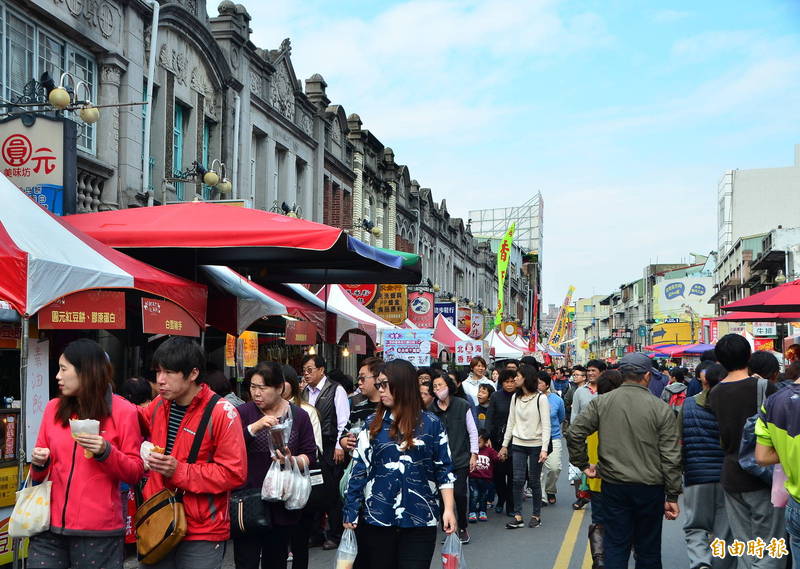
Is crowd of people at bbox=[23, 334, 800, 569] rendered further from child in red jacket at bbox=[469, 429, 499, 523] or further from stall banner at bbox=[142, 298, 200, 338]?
child in red jacket at bbox=[469, 429, 499, 523]

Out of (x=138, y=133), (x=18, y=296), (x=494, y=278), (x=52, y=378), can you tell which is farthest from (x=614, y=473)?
(x=494, y=278)

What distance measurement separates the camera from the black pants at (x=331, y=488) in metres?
7.52

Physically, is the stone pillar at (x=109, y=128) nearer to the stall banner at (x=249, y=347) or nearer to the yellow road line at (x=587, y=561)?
the stall banner at (x=249, y=347)

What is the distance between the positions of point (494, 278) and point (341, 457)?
55.8 meters

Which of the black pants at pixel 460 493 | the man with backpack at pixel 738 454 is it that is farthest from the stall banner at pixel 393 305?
the man with backpack at pixel 738 454

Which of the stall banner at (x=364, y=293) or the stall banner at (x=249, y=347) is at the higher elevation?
the stall banner at (x=364, y=293)

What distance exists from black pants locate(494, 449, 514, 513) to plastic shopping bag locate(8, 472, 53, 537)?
331 inches

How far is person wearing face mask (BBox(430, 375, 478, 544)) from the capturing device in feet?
32.0

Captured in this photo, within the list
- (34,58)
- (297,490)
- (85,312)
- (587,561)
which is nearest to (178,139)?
(34,58)

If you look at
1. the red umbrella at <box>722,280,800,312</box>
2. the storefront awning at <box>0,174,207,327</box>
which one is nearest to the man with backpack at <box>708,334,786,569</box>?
the storefront awning at <box>0,174,207,327</box>

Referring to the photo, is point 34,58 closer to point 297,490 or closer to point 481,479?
point 481,479

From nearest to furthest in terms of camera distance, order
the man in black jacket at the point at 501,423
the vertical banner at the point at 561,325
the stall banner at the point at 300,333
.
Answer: the man in black jacket at the point at 501,423, the stall banner at the point at 300,333, the vertical banner at the point at 561,325

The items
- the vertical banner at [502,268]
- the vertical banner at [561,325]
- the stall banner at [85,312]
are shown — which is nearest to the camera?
the stall banner at [85,312]

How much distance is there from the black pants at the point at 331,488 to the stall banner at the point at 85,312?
2320 millimetres
